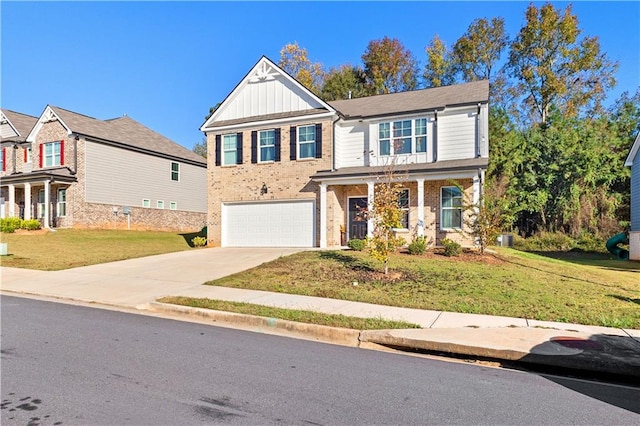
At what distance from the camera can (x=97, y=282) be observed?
12195 millimetres

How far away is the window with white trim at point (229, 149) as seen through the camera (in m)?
21.9

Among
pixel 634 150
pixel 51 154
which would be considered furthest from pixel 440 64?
pixel 51 154

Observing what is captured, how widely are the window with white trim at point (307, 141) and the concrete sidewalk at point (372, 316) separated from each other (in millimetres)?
7636

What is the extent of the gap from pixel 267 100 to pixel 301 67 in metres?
21.9

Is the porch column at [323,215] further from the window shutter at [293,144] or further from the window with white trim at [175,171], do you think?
the window with white trim at [175,171]

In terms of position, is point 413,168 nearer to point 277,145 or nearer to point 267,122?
point 277,145

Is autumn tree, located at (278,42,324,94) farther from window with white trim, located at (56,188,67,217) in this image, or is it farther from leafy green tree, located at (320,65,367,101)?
window with white trim, located at (56,188,67,217)

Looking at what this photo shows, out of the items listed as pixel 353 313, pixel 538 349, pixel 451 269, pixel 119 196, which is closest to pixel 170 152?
pixel 119 196

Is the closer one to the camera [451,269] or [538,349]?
[538,349]

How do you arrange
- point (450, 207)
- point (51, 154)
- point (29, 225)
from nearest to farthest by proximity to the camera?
point (450, 207) → point (29, 225) → point (51, 154)

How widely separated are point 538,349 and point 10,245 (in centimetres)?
2252

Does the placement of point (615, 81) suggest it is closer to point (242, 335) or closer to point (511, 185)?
point (511, 185)

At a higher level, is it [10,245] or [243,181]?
[243,181]

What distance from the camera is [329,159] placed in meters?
19.8
